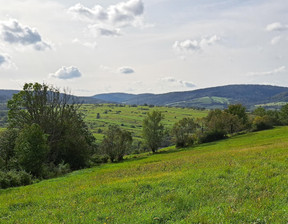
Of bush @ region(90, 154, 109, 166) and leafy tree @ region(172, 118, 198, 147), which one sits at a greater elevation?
leafy tree @ region(172, 118, 198, 147)

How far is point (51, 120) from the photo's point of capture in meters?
50.1

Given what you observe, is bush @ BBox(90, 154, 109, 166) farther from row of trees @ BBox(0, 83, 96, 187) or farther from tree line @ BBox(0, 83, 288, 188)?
row of trees @ BBox(0, 83, 96, 187)

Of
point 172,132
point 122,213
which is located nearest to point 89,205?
point 122,213

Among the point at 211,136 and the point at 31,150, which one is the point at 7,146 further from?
the point at 211,136

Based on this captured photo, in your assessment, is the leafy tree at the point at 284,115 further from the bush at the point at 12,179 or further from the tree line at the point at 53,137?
the bush at the point at 12,179

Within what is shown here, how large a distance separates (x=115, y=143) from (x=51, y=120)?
1984cm

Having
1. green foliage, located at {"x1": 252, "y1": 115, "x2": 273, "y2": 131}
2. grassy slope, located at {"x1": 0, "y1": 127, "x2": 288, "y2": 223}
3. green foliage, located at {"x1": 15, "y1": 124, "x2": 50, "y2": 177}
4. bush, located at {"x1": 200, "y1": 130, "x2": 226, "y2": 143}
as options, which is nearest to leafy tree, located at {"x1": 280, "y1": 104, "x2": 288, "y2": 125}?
green foliage, located at {"x1": 252, "y1": 115, "x2": 273, "y2": 131}

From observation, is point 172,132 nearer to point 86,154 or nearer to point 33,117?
point 86,154

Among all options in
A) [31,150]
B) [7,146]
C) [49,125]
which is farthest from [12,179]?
[49,125]

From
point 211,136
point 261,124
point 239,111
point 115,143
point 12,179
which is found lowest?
point 211,136

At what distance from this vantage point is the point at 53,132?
4897 centimetres

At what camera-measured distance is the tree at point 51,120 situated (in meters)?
47.5

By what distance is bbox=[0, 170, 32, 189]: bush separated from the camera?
24.1m

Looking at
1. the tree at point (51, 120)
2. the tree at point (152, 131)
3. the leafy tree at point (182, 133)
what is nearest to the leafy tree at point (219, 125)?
the leafy tree at point (182, 133)
